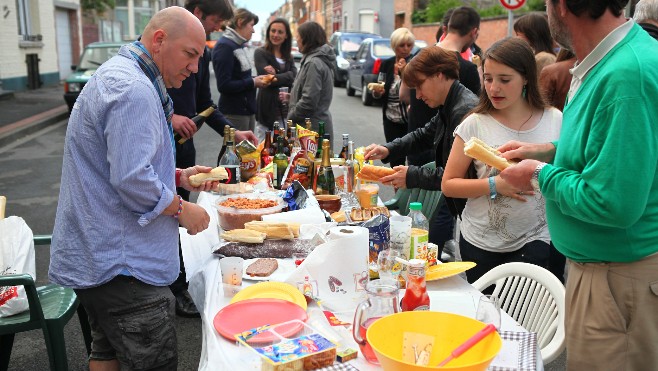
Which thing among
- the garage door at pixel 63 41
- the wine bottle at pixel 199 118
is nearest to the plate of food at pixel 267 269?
the wine bottle at pixel 199 118

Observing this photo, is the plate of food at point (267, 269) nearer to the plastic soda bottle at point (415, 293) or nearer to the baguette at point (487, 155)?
the plastic soda bottle at point (415, 293)

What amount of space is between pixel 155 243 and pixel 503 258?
182cm

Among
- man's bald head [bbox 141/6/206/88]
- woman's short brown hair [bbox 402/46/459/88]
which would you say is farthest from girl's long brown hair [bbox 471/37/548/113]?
man's bald head [bbox 141/6/206/88]

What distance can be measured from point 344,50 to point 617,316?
20.6 metres

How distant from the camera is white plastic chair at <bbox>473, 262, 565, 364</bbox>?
2740mm

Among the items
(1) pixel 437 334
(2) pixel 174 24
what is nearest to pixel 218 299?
(1) pixel 437 334

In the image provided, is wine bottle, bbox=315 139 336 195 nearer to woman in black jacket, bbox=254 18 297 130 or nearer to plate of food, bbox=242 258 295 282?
plate of food, bbox=242 258 295 282

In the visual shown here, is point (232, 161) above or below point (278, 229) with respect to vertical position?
above

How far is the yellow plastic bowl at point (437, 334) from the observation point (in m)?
1.82

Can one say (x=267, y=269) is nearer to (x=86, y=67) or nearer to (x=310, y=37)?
(x=310, y=37)

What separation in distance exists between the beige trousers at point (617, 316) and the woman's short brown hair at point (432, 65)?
1.78m

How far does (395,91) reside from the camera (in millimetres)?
→ 6832

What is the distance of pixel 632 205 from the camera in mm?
1945

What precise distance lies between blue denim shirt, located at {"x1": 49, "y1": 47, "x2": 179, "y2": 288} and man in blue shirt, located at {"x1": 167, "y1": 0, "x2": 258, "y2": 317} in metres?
2.02
